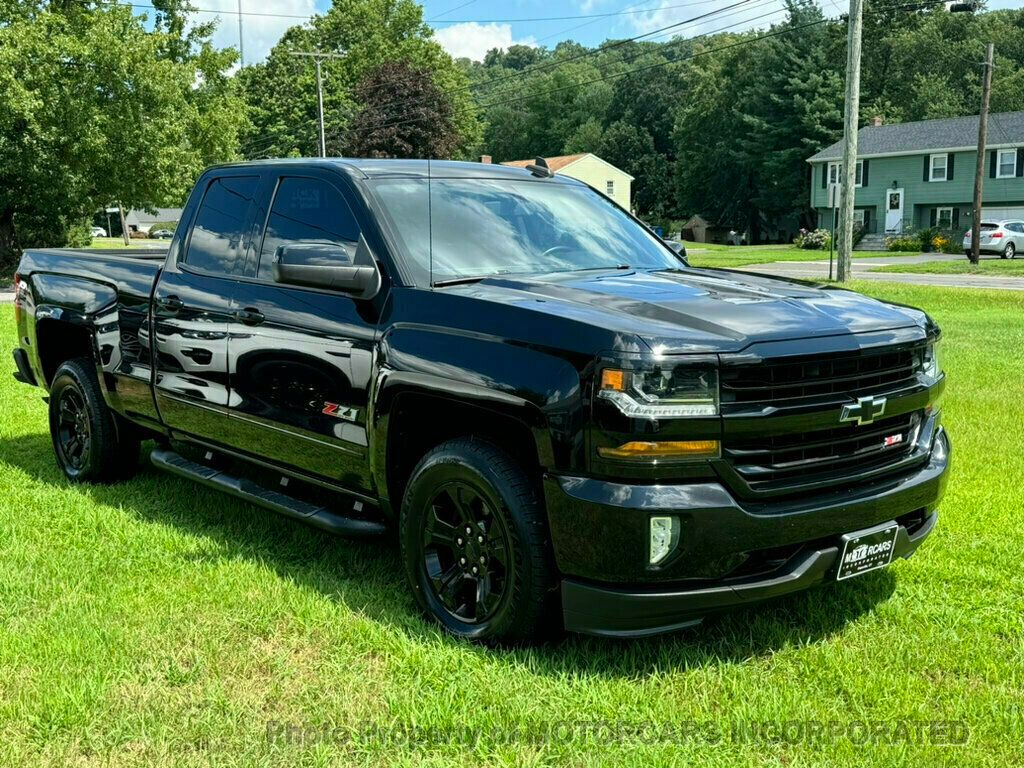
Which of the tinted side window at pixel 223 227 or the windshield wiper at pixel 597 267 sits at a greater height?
the tinted side window at pixel 223 227

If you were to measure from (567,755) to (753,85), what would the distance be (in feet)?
238

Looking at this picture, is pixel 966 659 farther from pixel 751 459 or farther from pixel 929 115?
pixel 929 115

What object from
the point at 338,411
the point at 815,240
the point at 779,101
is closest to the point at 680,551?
the point at 338,411

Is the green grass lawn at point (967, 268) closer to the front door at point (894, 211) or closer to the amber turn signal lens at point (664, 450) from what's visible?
the front door at point (894, 211)

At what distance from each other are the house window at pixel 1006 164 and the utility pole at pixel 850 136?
3063 centimetres

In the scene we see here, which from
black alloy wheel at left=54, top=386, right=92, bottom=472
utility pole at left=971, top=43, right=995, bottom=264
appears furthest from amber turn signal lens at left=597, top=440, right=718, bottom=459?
utility pole at left=971, top=43, right=995, bottom=264

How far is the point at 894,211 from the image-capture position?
177ft

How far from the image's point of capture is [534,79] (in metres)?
105

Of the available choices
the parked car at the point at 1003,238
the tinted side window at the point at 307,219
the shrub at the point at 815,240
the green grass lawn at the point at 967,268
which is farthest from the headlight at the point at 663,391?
the shrub at the point at 815,240

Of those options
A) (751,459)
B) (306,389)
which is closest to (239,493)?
(306,389)

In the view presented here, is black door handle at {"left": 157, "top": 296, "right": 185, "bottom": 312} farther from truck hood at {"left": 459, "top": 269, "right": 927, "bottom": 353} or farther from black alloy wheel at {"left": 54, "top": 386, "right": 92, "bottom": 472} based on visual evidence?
truck hood at {"left": 459, "top": 269, "right": 927, "bottom": 353}

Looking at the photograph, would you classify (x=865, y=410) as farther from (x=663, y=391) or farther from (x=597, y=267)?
(x=597, y=267)

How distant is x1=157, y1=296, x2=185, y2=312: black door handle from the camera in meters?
5.30

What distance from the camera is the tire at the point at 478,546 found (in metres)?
3.54
